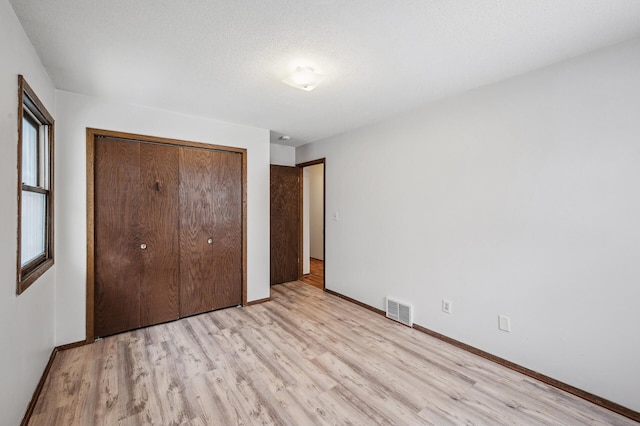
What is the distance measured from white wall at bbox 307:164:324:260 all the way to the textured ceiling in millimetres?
4068

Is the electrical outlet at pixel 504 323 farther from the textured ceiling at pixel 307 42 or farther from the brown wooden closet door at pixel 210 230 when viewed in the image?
the brown wooden closet door at pixel 210 230

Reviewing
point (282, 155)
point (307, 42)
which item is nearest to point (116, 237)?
point (307, 42)

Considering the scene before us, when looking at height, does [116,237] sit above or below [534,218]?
below

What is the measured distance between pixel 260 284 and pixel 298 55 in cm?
290

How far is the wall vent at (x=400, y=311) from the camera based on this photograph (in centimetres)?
303

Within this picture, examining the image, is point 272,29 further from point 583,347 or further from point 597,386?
point 597,386

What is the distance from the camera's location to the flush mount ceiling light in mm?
2121

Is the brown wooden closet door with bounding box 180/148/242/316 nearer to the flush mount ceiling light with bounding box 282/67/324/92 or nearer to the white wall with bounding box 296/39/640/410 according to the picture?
the flush mount ceiling light with bounding box 282/67/324/92

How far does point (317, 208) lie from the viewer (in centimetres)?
687

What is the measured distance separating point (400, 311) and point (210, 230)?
2.48 meters

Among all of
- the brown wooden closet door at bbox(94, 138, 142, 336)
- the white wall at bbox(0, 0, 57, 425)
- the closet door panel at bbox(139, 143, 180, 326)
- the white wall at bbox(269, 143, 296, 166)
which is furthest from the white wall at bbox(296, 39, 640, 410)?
the white wall at bbox(0, 0, 57, 425)

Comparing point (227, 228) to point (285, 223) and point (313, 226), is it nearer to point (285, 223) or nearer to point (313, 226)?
point (285, 223)

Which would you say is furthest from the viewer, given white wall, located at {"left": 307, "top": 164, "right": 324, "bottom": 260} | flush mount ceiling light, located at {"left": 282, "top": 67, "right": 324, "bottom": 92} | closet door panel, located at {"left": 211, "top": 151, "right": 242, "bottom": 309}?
white wall, located at {"left": 307, "top": 164, "right": 324, "bottom": 260}

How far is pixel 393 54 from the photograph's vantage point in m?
1.94
